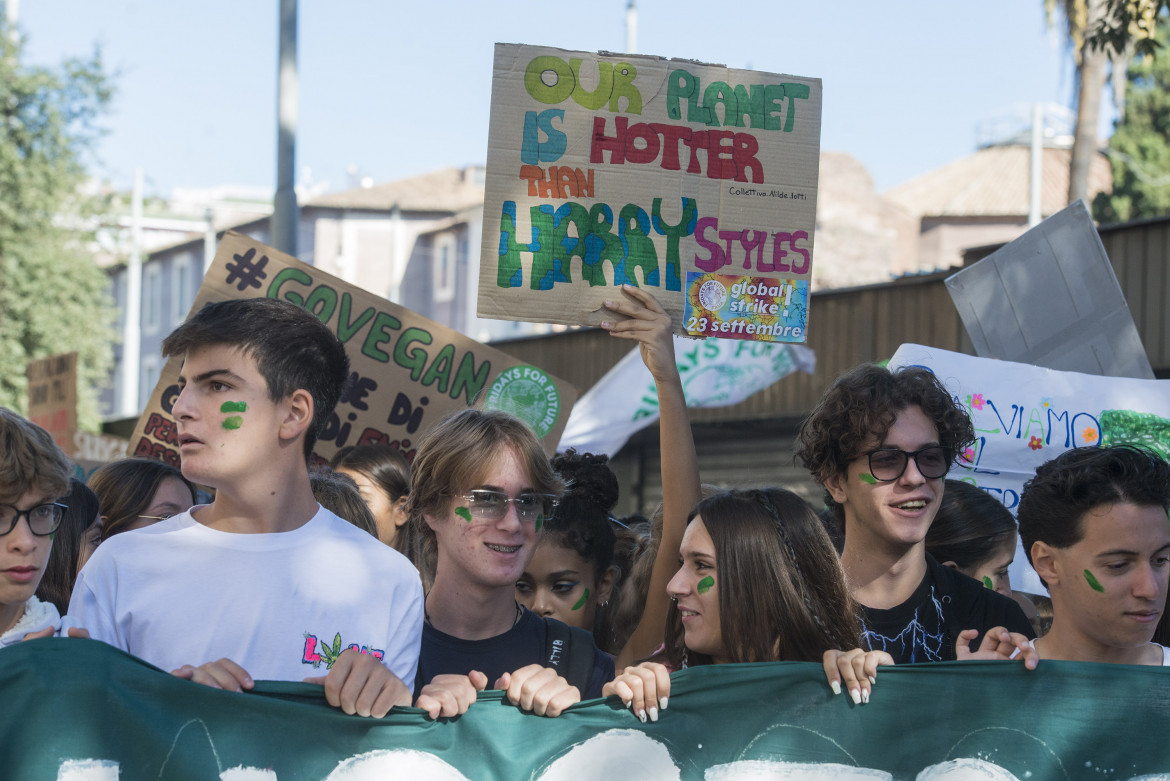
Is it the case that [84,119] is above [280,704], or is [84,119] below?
above

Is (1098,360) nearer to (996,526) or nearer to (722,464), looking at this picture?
(996,526)

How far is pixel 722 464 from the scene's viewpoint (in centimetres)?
1659

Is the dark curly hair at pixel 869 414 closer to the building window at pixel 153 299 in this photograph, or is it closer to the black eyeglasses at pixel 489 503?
the black eyeglasses at pixel 489 503

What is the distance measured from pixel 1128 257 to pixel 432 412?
6.93 m

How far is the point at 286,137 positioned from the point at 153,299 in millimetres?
42619

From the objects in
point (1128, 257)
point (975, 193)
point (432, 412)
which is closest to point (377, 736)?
point (432, 412)

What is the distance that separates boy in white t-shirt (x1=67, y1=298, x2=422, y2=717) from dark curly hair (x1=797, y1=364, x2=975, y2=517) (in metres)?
1.24

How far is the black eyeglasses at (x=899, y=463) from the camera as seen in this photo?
3330 mm

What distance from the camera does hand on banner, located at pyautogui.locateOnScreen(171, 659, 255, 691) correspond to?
7.80 ft

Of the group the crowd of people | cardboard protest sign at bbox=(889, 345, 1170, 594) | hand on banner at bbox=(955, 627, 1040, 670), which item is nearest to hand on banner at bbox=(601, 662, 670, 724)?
the crowd of people

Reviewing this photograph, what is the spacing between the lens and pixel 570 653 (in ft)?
10.2

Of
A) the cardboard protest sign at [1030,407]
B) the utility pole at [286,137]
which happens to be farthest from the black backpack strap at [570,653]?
the utility pole at [286,137]

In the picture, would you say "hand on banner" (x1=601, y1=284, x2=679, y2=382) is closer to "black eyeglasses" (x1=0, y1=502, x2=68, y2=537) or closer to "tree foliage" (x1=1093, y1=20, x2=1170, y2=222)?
"black eyeglasses" (x1=0, y1=502, x2=68, y2=537)

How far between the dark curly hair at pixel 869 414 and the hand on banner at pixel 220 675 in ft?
5.53
